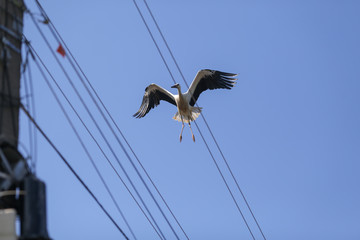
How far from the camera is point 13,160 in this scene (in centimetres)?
693

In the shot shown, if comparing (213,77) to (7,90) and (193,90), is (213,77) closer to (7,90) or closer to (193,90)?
(193,90)

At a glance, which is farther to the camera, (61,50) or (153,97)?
(153,97)

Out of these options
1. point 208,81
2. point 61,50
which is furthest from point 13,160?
point 208,81

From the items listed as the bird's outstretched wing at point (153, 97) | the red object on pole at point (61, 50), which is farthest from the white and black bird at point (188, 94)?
the red object on pole at point (61, 50)

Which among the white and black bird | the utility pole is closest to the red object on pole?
the utility pole

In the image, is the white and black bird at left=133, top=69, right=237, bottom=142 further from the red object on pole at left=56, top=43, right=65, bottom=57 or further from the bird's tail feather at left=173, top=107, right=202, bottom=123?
the red object on pole at left=56, top=43, right=65, bottom=57

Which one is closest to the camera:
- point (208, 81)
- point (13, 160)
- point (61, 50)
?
point (13, 160)

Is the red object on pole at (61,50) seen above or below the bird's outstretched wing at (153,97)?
below

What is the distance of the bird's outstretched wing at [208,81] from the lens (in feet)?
54.2

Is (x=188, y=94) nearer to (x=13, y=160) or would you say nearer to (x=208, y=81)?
(x=208, y=81)

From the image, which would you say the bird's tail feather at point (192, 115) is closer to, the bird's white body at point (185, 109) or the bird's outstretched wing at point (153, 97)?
the bird's white body at point (185, 109)

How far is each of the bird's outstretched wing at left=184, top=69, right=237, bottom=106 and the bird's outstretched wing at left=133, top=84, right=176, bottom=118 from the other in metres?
0.71

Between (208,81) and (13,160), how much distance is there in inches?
403

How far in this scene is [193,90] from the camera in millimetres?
17094
